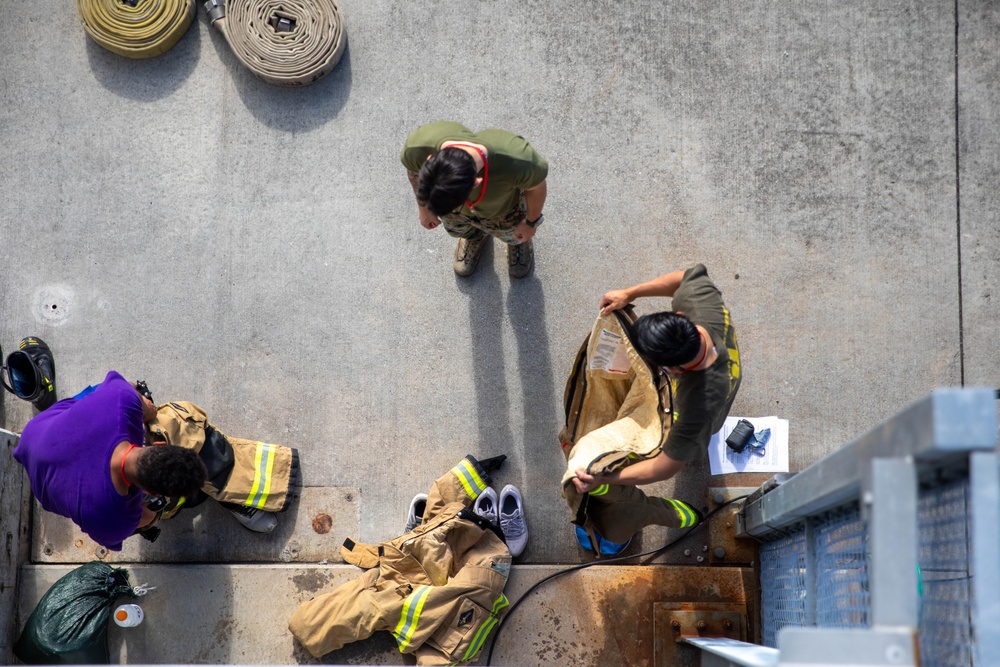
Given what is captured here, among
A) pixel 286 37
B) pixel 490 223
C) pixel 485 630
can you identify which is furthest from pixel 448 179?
pixel 485 630

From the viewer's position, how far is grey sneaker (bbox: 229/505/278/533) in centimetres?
438

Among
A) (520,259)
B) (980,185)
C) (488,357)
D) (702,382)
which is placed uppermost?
(980,185)

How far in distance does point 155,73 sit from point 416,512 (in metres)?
3.19

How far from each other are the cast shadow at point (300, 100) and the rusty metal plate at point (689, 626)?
139 inches

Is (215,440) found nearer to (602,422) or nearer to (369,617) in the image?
(369,617)

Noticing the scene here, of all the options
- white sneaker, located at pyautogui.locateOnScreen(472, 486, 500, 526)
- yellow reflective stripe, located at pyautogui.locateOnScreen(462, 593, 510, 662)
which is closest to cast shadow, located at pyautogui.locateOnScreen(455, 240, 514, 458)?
white sneaker, located at pyautogui.locateOnScreen(472, 486, 500, 526)

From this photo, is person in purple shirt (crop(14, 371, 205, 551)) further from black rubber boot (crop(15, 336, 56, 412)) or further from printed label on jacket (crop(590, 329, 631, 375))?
printed label on jacket (crop(590, 329, 631, 375))

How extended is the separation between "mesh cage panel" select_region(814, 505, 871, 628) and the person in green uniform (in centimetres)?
62

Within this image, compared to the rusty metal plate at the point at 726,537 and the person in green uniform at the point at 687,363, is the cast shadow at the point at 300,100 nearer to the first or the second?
the person in green uniform at the point at 687,363

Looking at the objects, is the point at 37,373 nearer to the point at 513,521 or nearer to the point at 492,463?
the point at 492,463

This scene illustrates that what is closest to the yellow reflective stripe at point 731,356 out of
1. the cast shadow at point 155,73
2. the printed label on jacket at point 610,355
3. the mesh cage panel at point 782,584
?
the printed label on jacket at point 610,355

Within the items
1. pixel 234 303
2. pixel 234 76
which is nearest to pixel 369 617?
pixel 234 303

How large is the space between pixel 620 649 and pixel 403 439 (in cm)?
168

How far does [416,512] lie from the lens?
4418 mm
